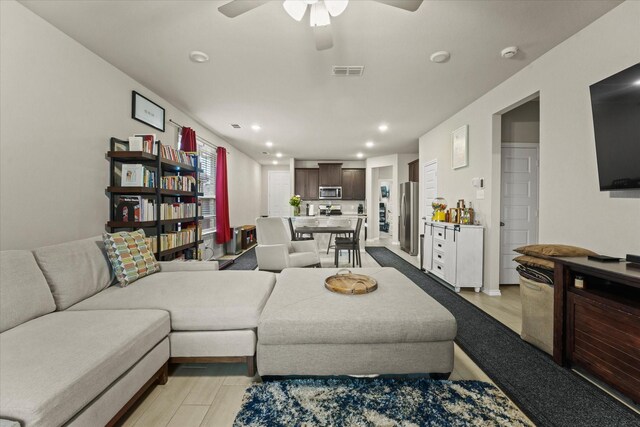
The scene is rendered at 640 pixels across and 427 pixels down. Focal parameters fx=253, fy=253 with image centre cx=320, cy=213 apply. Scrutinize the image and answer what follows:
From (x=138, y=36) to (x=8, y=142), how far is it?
4.34 feet

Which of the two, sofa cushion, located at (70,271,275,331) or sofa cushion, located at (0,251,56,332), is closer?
sofa cushion, located at (0,251,56,332)

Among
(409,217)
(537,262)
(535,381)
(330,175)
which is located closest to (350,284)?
(535,381)

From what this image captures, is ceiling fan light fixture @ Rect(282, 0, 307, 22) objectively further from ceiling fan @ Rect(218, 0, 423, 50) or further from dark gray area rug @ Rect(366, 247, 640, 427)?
dark gray area rug @ Rect(366, 247, 640, 427)

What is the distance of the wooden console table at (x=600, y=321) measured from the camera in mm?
1438

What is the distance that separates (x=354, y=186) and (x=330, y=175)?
2.78ft

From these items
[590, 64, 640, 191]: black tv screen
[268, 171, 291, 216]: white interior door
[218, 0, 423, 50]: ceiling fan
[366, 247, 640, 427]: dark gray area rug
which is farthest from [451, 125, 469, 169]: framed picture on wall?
[268, 171, 291, 216]: white interior door

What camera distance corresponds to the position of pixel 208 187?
216 inches

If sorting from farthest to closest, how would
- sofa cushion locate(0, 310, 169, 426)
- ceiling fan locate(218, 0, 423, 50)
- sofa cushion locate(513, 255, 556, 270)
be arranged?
1. sofa cushion locate(513, 255, 556, 270)
2. ceiling fan locate(218, 0, 423, 50)
3. sofa cushion locate(0, 310, 169, 426)

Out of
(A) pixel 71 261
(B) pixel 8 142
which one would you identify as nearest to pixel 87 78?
(B) pixel 8 142

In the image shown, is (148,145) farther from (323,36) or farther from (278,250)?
(323,36)

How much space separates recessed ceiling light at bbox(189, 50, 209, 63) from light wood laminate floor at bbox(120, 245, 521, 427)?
110 inches

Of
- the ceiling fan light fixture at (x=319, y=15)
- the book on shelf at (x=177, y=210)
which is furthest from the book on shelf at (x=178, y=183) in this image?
the ceiling fan light fixture at (x=319, y=15)

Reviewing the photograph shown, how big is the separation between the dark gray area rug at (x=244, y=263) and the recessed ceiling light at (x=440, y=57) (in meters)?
4.05

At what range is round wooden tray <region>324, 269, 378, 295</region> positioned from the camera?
188cm
